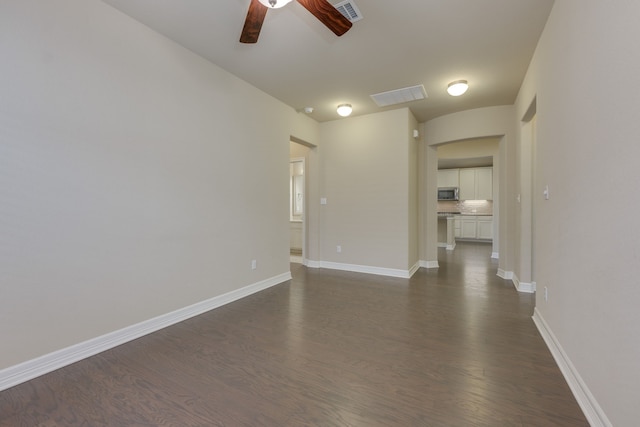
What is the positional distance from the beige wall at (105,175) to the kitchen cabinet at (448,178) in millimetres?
7778

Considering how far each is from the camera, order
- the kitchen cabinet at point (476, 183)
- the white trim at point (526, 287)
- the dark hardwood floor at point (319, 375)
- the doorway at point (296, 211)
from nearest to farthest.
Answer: the dark hardwood floor at point (319, 375) → the white trim at point (526, 287) → the doorway at point (296, 211) → the kitchen cabinet at point (476, 183)

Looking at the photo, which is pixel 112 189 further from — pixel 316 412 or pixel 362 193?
pixel 362 193

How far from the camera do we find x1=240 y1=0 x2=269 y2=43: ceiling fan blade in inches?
73.0

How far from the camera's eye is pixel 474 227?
8945 millimetres

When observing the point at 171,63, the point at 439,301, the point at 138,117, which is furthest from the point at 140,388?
the point at 439,301

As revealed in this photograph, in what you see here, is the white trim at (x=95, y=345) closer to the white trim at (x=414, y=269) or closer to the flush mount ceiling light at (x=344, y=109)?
the white trim at (x=414, y=269)

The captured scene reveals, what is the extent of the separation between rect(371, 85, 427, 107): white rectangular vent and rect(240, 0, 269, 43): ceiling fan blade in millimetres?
2243

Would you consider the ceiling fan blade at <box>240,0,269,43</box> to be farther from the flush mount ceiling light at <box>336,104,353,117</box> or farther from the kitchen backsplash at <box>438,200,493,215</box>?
the kitchen backsplash at <box>438,200,493,215</box>

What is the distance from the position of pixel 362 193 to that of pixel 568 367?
137 inches

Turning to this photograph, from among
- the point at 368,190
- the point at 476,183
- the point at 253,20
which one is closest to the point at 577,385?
the point at 253,20

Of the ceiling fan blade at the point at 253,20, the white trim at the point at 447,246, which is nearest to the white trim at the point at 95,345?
the ceiling fan blade at the point at 253,20

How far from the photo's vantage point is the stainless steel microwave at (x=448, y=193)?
903cm

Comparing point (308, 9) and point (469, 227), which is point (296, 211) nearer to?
point (469, 227)

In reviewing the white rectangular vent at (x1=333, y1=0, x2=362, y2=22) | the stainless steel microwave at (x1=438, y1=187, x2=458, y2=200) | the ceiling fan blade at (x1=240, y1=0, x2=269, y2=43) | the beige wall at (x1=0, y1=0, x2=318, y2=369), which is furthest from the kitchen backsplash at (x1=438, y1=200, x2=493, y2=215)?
the ceiling fan blade at (x1=240, y1=0, x2=269, y2=43)
